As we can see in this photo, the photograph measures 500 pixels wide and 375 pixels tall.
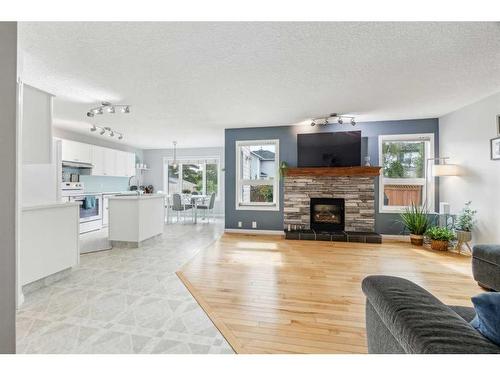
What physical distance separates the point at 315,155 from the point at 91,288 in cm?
428

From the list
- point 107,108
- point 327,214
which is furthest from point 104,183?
point 327,214

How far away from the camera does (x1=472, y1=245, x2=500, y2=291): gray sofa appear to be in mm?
2230

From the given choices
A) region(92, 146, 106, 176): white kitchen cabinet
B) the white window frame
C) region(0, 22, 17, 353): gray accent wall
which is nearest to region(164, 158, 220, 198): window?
the white window frame

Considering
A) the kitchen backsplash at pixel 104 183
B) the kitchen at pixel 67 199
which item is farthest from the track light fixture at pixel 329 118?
the kitchen backsplash at pixel 104 183

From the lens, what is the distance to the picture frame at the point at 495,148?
328 cm

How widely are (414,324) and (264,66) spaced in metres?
2.51

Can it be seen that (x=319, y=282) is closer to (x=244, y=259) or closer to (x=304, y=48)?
(x=244, y=259)

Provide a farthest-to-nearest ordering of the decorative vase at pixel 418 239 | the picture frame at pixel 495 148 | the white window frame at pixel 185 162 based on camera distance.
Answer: the white window frame at pixel 185 162 < the decorative vase at pixel 418 239 < the picture frame at pixel 495 148

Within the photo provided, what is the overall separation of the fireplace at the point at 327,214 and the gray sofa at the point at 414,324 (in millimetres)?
3691

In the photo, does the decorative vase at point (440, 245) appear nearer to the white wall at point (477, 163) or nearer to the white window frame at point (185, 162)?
the white wall at point (477, 163)

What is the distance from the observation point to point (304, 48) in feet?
7.21
